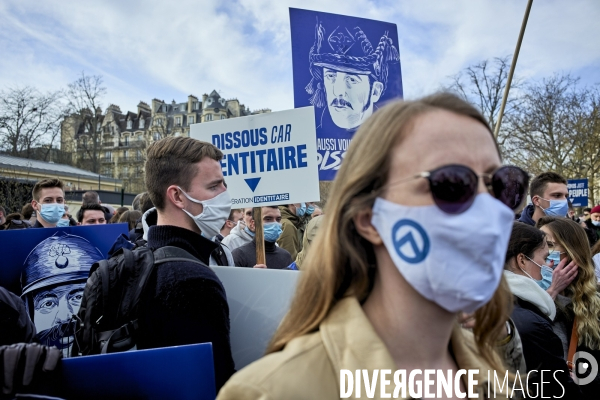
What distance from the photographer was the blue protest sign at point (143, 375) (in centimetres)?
152

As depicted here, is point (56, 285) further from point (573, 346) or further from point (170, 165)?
point (573, 346)

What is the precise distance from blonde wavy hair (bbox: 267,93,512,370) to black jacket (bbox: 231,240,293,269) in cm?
392

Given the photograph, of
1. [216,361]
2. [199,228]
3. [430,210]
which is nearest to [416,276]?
[430,210]

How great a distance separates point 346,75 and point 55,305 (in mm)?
3290

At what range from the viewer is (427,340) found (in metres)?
1.36

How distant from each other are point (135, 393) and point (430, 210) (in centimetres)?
108

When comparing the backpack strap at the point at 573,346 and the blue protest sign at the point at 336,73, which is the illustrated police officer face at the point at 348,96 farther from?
the backpack strap at the point at 573,346

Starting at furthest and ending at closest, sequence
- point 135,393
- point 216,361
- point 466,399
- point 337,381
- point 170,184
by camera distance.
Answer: point 170,184, point 216,361, point 135,393, point 466,399, point 337,381

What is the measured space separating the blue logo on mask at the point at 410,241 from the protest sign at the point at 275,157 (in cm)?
272

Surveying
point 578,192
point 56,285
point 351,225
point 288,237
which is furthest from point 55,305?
point 578,192

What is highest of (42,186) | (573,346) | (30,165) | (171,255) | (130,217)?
(30,165)

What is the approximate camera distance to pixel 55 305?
2.83 meters

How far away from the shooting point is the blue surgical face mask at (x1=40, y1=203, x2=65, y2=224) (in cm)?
553

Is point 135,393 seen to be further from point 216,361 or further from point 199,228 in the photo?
point 199,228
